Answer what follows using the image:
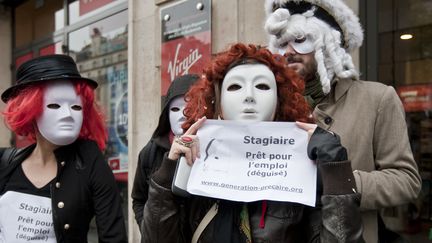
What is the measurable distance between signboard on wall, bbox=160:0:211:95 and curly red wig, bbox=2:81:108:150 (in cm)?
209

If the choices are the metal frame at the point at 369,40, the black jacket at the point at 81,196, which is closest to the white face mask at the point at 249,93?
the black jacket at the point at 81,196

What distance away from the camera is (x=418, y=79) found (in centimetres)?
390

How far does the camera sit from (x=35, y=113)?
7.77 feet

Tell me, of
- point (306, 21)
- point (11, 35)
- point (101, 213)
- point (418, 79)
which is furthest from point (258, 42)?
point (11, 35)

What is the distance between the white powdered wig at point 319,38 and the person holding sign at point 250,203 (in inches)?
13.7

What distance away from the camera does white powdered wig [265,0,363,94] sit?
83.6 inches

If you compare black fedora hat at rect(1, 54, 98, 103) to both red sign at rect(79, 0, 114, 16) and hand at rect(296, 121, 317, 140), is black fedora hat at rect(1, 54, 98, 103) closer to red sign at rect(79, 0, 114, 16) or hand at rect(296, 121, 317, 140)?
hand at rect(296, 121, 317, 140)

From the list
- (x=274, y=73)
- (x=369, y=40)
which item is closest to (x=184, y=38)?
(x=369, y=40)

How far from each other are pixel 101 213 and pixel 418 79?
267cm

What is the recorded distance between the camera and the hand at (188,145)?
176 cm

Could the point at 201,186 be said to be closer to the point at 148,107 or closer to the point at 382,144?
the point at 382,144

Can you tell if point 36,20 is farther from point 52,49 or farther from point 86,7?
point 86,7

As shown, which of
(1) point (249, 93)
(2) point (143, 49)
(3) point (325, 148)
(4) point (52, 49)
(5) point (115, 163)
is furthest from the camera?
(4) point (52, 49)

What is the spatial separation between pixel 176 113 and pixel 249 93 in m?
1.25
